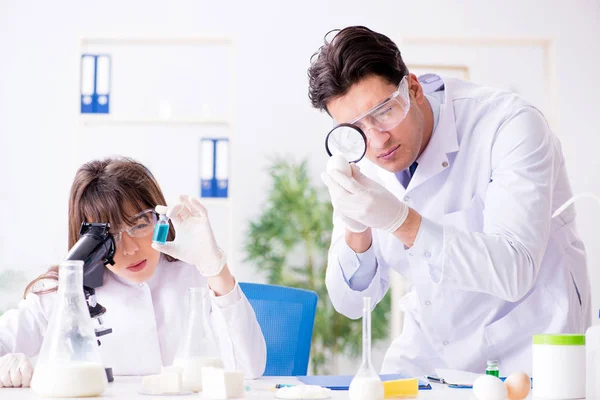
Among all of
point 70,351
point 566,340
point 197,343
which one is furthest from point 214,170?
point 566,340

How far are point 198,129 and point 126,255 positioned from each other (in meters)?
3.01

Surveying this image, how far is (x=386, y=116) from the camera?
185 centimetres

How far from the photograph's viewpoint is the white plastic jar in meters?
1.29

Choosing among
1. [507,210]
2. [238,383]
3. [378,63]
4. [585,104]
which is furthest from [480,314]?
[585,104]

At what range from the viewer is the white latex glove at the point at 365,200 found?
1.65m

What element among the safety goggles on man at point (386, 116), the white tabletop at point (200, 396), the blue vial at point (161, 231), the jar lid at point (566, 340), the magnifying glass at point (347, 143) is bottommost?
the white tabletop at point (200, 396)

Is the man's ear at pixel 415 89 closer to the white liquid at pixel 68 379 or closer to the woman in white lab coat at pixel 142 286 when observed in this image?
the woman in white lab coat at pixel 142 286

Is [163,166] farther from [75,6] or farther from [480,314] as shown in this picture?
[480,314]

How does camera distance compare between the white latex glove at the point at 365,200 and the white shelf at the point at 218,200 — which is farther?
the white shelf at the point at 218,200

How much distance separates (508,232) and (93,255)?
931 mm

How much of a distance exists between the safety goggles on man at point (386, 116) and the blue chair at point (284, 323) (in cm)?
63

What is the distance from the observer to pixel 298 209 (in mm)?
4402

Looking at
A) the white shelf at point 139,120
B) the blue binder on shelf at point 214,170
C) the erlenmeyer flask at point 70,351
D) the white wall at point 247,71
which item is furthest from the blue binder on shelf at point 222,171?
the erlenmeyer flask at point 70,351

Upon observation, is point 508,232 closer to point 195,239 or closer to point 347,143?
point 347,143
